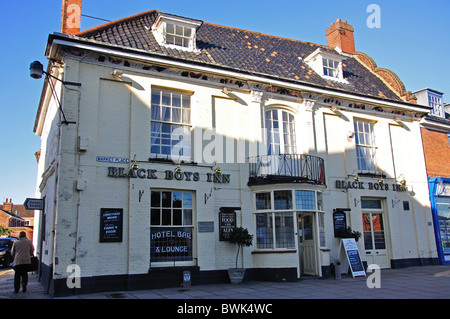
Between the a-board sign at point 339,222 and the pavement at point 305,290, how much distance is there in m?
1.93

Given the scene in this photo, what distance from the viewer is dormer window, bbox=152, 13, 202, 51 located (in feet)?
45.4

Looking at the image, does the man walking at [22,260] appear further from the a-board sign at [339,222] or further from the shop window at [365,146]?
the shop window at [365,146]

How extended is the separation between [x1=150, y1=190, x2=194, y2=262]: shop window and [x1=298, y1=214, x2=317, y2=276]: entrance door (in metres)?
4.31

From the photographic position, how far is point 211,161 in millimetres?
13203

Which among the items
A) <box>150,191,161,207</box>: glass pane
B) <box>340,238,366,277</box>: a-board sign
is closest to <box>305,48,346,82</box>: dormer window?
<box>340,238,366,277</box>: a-board sign

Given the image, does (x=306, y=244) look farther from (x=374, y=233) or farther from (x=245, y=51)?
(x=245, y=51)

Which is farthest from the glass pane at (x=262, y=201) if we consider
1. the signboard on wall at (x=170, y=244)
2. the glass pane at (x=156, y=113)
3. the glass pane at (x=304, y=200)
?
the glass pane at (x=156, y=113)

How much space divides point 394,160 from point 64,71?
14.0m

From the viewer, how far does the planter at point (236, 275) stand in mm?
12258

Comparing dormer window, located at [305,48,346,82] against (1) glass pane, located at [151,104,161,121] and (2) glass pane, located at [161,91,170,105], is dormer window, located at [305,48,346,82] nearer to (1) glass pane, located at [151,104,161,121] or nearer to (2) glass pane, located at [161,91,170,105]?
(2) glass pane, located at [161,91,170,105]

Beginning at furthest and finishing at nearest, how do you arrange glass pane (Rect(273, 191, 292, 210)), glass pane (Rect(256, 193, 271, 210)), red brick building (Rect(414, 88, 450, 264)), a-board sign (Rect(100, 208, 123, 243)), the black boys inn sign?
red brick building (Rect(414, 88, 450, 264))
glass pane (Rect(256, 193, 271, 210))
glass pane (Rect(273, 191, 292, 210))
the black boys inn sign
a-board sign (Rect(100, 208, 123, 243))

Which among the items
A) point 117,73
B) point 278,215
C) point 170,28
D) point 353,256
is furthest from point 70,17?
point 353,256

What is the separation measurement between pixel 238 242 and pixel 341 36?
565 inches
